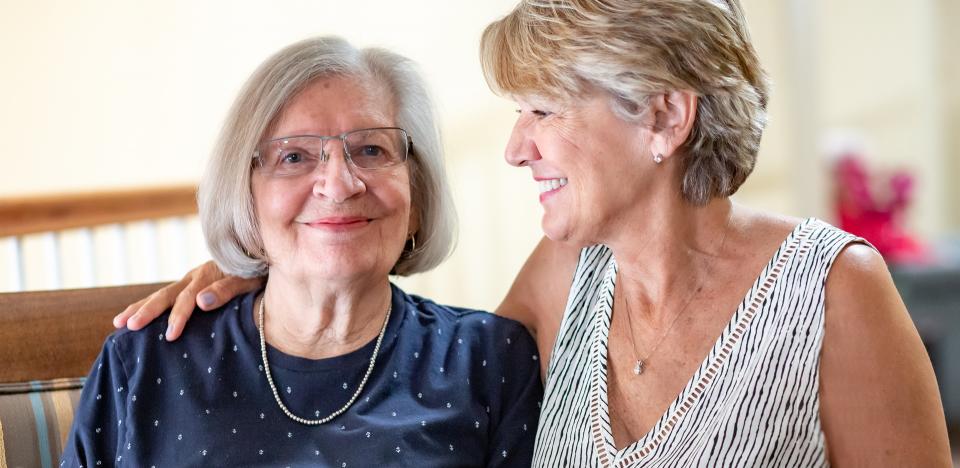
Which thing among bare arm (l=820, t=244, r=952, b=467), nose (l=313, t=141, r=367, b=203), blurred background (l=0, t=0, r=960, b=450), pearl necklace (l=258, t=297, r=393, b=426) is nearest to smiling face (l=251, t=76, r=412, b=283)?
nose (l=313, t=141, r=367, b=203)

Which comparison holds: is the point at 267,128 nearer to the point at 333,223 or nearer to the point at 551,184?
the point at 333,223

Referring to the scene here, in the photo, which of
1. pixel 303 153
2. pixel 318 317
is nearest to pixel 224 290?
pixel 318 317

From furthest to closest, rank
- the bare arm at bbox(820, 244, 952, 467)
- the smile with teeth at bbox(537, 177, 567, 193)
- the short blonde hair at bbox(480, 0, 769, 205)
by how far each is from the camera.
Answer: the smile with teeth at bbox(537, 177, 567, 193) → the short blonde hair at bbox(480, 0, 769, 205) → the bare arm at bbox(820, 244, 952, 467)

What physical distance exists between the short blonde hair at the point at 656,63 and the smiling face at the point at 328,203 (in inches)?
10.2

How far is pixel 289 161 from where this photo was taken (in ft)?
5.48

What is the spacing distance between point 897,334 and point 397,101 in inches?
35.2

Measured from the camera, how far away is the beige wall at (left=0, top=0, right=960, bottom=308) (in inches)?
135

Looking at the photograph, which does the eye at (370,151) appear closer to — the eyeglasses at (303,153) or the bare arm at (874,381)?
the eyeglasses at (303,153)

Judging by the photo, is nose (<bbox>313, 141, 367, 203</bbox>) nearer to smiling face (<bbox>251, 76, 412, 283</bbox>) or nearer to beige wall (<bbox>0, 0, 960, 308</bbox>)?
smiling face (<bbox>251, 76, 412, 283</bbox>)

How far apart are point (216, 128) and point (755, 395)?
1800 millimetres

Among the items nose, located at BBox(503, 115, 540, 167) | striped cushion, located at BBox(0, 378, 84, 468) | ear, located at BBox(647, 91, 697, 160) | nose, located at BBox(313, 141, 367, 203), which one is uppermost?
ear, located at BBox(647, 91, 697, 160)

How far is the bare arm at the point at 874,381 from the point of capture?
1380mm

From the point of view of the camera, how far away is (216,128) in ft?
9.16

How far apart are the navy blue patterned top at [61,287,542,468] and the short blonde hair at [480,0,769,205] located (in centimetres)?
46
